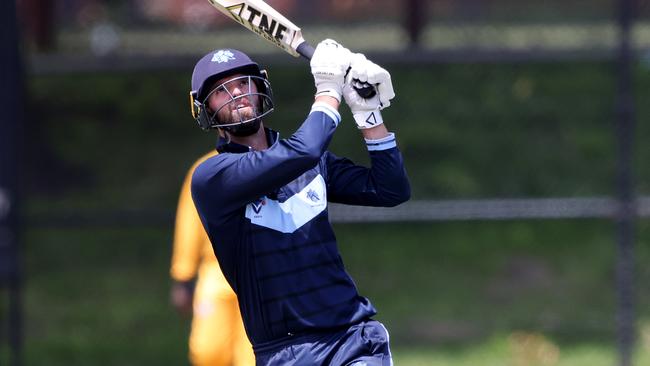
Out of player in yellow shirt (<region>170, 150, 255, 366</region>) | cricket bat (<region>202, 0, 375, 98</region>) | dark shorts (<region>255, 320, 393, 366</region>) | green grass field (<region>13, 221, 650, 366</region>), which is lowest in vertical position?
green grass field (<region>13, 221, 650, 366</region>)

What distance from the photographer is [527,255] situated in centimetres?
855

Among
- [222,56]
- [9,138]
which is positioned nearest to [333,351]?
[222,56]

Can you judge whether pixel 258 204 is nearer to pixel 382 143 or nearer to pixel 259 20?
pixel 382 143

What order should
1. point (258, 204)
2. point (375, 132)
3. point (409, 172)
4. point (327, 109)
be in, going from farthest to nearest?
point (409, 172)
point (375, 132)
point (258, 204)
point (327, 109)

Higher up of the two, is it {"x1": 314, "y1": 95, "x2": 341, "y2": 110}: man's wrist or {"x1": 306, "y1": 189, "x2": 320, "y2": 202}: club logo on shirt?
{"x1": 314, "y1": 95, "x2": 341, "y2": 110}: man's wrist

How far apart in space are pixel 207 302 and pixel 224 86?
255cm

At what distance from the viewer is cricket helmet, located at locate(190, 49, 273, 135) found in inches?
→ 156

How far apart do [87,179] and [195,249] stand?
2005 millimetres

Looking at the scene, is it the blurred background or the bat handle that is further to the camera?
the blurred background

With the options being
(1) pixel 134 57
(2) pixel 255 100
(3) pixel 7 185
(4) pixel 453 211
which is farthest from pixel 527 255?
(2) pixel 255 100

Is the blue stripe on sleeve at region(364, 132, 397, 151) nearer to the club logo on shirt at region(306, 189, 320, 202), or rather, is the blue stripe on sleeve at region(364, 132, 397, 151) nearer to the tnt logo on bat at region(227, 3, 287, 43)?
the club logo on shirt at region(306, 189, 320, 202)

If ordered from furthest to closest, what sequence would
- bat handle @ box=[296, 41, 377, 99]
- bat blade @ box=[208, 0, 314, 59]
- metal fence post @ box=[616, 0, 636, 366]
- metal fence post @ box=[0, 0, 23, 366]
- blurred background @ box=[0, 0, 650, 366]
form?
1. blurred background @ box=[0, 0, 650, 366]
2. metal fence post @ box=[616, 0, 636, 366]
3. metal fence post @ box=[0, 0, 23, 366]
4. bat blade @ box=[208, 0, 314, 59]
5. bat handle @ box=[296, 41, 377, 99]

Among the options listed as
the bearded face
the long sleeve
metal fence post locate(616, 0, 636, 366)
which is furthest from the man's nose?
metal fence post locate(616, 0, 636, 366)

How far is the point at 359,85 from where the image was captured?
156 inches
